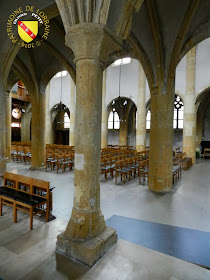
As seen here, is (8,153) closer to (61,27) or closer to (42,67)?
(42,67)

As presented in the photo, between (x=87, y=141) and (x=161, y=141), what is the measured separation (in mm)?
4662

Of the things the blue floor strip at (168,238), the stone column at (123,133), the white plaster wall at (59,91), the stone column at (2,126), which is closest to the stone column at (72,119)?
the white plaster wall at (59,91)

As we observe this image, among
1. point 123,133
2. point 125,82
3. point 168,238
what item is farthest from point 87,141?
point 123,133

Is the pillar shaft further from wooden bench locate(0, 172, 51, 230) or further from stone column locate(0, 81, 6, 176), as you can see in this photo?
stone column locate(0, 81, 6, 176)

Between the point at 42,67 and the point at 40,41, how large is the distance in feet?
6.12

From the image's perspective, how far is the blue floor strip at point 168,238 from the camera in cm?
330

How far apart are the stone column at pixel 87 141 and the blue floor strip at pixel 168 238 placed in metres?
0.82

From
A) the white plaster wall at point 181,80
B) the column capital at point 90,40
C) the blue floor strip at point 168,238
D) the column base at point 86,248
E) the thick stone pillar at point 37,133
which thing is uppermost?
the white plaster wall at point 181,80

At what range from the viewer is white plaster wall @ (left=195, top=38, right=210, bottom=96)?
1484 cm

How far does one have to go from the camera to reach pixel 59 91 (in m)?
23.7

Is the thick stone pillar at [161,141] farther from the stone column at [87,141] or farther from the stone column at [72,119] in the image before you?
the stone column at [72,119]

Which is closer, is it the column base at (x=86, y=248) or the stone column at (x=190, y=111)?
the column base at (x=86, y=248)

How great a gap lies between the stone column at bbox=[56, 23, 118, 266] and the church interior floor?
34cm

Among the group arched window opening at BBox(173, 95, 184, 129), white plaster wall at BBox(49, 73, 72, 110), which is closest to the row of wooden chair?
white plaster wall at BBox(49, 73, 72, 110)
